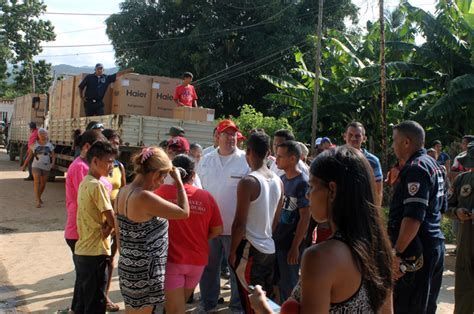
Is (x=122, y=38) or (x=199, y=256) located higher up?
(x=122, y=38)

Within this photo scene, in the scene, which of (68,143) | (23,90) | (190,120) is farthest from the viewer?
(23,90)

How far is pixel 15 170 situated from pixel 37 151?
9056 mm

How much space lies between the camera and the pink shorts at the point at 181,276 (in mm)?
3518

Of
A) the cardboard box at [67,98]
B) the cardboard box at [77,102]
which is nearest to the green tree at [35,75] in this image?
the cardboard box at [67,98]

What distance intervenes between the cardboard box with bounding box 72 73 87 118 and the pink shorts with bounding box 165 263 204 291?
909 cm

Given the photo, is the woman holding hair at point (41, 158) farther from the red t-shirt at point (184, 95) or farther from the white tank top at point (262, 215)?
the white tank top at point (262, 215)

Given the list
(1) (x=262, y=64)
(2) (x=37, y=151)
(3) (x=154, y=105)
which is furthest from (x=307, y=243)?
(1) (x=262, y=64)

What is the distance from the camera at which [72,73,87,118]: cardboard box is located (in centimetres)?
1194

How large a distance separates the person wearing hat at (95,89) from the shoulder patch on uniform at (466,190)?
315 inches

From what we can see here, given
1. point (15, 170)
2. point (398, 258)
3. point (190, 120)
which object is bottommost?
point (15, 170)

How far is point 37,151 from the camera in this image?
1051 cm

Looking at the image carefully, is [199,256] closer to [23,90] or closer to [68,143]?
[68,143]

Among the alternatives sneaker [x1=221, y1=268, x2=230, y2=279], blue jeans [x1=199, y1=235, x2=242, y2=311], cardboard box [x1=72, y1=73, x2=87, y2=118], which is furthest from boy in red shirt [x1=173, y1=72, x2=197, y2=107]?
blue jeans [x1=199, y1=235, x2=242, y2=311]

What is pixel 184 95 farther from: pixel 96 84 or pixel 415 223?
pixel 415 223
